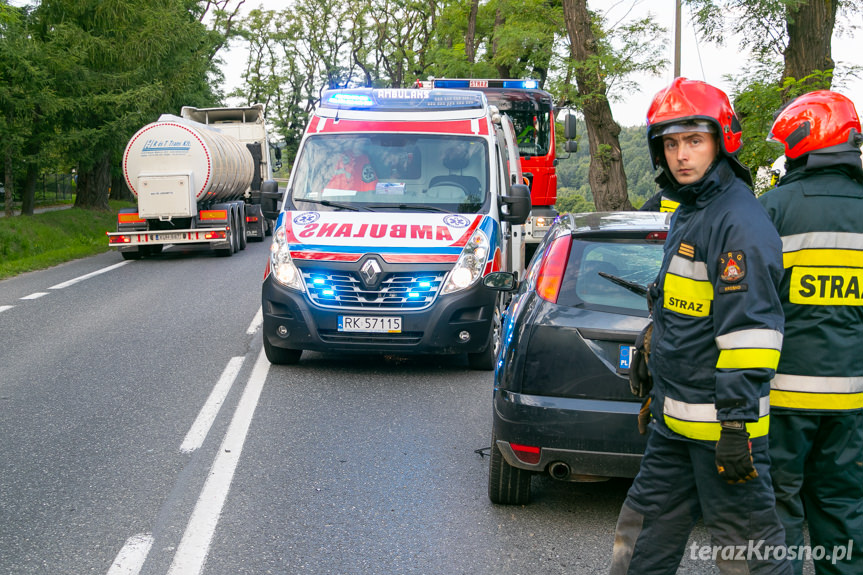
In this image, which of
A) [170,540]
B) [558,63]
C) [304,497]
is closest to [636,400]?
[304,497]

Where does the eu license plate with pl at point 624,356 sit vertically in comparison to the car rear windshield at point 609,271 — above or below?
below

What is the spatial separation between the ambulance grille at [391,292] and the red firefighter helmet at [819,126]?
16.3 ft

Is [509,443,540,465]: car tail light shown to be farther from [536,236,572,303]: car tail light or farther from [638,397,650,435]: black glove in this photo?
[638,397,650,435]: black glove

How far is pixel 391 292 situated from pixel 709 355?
17.5 feet

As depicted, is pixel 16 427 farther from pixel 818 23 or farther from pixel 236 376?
pixel 818 23

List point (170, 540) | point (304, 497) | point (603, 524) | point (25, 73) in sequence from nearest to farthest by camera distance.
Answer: point (170, 540) < point (603, 524) < point (304, 497) < point (25, 73)

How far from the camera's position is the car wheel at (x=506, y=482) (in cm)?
508

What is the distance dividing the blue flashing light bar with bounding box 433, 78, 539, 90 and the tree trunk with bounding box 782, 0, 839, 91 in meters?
5.30

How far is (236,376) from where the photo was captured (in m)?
8.34

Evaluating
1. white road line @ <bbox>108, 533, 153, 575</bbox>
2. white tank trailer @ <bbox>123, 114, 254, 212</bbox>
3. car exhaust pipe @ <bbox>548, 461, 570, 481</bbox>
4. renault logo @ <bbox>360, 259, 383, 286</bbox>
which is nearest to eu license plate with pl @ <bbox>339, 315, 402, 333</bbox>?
renault logo @ <bbox>360, 259, 383, 286</bbox>

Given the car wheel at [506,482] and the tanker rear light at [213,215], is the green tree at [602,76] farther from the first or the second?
the car wheel at [506,482]

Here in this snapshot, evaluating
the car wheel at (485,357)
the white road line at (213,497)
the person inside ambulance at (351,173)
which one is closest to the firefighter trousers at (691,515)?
the white road line at (213,497)

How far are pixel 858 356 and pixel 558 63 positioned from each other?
21.1 m

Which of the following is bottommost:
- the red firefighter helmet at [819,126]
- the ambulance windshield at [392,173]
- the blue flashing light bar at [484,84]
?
the ambulance windshield at [392,173]
